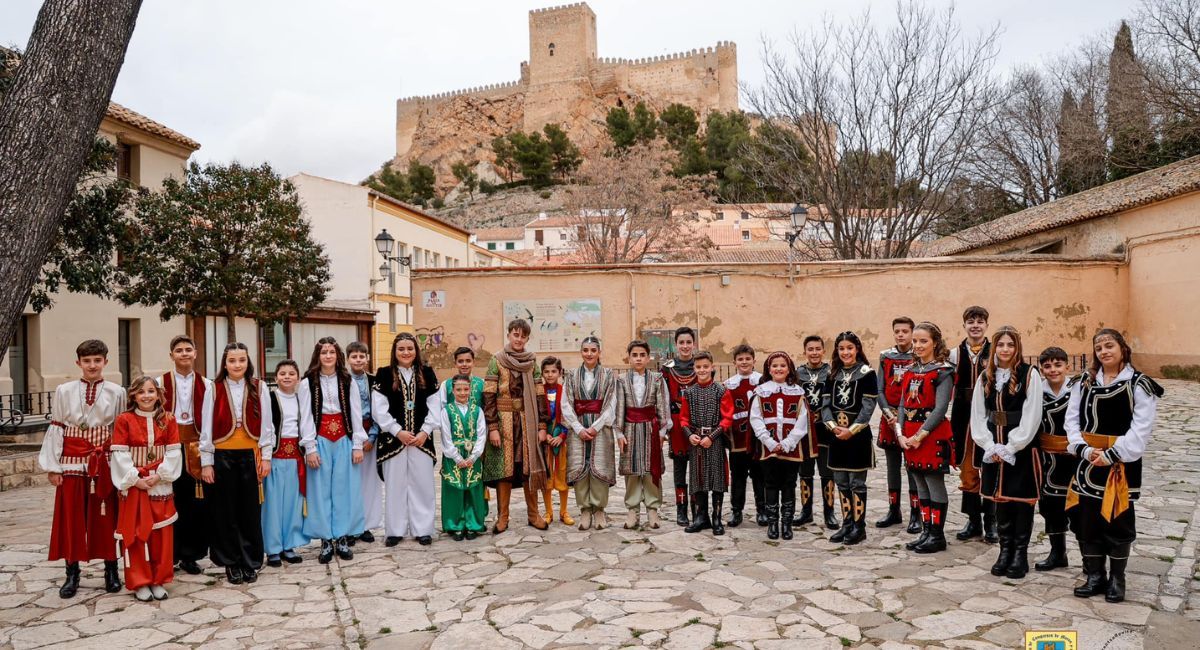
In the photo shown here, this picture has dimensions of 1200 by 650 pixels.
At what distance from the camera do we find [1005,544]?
5031mm

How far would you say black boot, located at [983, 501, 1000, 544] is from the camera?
5785mm

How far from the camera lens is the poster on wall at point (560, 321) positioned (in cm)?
1488

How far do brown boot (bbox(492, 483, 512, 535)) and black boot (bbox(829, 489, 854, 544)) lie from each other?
2520 mm

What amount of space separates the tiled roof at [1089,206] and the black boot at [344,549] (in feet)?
56.6

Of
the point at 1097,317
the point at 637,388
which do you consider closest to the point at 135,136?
the point at 637,388

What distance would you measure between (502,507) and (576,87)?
71.9 m

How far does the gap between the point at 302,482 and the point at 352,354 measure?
3.29 ft

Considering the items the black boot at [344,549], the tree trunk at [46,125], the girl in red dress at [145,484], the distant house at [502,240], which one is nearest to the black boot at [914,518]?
the black boot at [344,549]

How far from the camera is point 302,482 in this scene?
5.73 m

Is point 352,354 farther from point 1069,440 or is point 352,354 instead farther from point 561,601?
point 1069,440

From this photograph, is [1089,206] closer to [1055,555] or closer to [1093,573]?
[1055,555]

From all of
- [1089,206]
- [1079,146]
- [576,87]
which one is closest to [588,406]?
[1089,206]

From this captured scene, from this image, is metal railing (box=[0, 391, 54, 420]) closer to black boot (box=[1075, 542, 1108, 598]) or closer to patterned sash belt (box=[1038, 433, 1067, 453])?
patterned sash belt (box=[1038, 433, 1067, 453])

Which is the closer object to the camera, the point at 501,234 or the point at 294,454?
the point at 294,454
